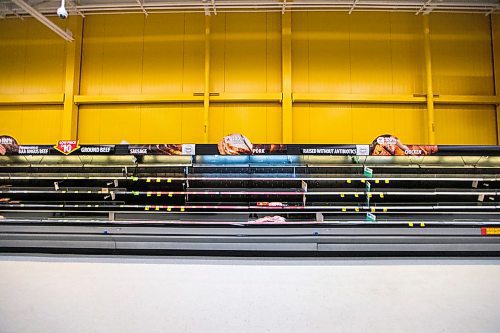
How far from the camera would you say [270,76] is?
7.00m

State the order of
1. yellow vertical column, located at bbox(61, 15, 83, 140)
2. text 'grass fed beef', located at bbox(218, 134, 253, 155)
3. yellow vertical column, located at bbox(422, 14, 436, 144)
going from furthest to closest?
yellow vertical column, located at bbox(61, 15, 83, 140)
yellow vertical column, located at bbox(422, 14, 436, 144)
text 'grass fed beef', located at bbox(218, 134, 253, 155)

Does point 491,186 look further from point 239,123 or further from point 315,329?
point 239,123

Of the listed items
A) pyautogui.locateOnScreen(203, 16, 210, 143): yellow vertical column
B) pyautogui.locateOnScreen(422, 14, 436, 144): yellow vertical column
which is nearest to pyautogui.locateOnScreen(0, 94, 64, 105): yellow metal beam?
pyautogui.locateOnScreen(203, 16, 210, 143): yellow vertical column

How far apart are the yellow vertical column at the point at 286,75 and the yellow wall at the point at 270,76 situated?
0.75 ft

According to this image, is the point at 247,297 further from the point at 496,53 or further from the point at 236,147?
the point at 496,53

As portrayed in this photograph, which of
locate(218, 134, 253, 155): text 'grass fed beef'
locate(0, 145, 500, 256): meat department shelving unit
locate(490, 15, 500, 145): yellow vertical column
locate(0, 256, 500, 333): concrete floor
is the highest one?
locate(490, 15, 500, 145): yellow vertical column

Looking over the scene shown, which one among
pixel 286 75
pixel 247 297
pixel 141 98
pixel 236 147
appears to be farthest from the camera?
pixel 141 98

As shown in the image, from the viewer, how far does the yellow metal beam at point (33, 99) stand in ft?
22.9

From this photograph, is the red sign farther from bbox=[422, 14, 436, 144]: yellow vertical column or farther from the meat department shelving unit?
bbox=[422, 14, 436, 144]: yellow vertical column

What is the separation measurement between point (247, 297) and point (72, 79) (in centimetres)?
713

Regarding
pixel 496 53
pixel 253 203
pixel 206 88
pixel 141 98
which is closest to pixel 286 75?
pixel 206 88

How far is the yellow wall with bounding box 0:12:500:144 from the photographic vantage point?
6.92 metres

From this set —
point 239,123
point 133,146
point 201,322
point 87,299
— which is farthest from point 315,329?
point 239,123

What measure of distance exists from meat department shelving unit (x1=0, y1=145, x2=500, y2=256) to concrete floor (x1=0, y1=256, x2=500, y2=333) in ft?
1.53
